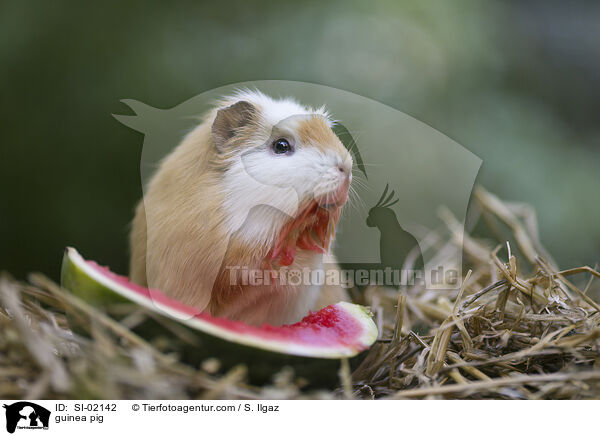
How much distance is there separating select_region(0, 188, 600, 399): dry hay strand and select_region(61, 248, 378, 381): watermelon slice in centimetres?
2

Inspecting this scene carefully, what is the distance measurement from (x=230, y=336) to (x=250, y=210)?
227mm

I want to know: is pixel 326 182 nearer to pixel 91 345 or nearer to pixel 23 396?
pixel 91 345

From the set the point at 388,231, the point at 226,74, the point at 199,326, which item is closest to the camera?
the point at 199,326

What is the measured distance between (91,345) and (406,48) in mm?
1037

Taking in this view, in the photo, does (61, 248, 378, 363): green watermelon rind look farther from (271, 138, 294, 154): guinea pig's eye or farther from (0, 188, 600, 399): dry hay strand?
(271, 138, 294, 154): guinea pig's eye

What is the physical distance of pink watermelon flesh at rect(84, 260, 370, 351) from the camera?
828 millimetres

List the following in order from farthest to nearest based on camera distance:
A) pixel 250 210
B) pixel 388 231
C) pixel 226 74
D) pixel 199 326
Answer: pixel 226 74
pixel 388 231
pixel 250 210
pixel 199 326

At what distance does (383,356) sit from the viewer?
928 mm

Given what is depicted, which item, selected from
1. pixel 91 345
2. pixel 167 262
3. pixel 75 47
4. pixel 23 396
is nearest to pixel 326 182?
pixel 167 262

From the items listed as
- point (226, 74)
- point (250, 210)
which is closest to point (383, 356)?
point (250, 210)
